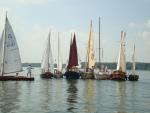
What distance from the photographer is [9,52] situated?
223 ft

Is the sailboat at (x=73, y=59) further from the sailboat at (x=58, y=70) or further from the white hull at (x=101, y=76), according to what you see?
the white hull at (x=101, y=76)

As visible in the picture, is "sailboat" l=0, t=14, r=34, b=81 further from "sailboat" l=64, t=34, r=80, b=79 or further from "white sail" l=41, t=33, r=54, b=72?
"sailboat" l=64, t=34, r=80, b=79

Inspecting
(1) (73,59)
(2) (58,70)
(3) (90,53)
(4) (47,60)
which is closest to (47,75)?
(4) (47,60)

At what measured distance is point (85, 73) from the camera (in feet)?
303

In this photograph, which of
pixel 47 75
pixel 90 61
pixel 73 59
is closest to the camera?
pixel 47 75

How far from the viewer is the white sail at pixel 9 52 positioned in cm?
6781

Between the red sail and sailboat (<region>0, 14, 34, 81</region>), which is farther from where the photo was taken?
the red sail

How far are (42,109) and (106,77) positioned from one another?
59532 millimetres

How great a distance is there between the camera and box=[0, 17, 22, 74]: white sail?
6781 cm

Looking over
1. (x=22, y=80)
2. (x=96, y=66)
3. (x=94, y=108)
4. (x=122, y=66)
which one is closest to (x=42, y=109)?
(x=94, y=108)

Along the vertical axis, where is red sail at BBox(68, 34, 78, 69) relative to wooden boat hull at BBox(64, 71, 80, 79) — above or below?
above

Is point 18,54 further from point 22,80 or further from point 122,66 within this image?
point 122,66

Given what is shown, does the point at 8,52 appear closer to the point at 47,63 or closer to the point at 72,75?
the point at 47,63

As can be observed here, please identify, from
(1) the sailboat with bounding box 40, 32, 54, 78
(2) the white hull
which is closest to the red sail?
(1) the sailboat with bounding box 40, 32, 54, 78
